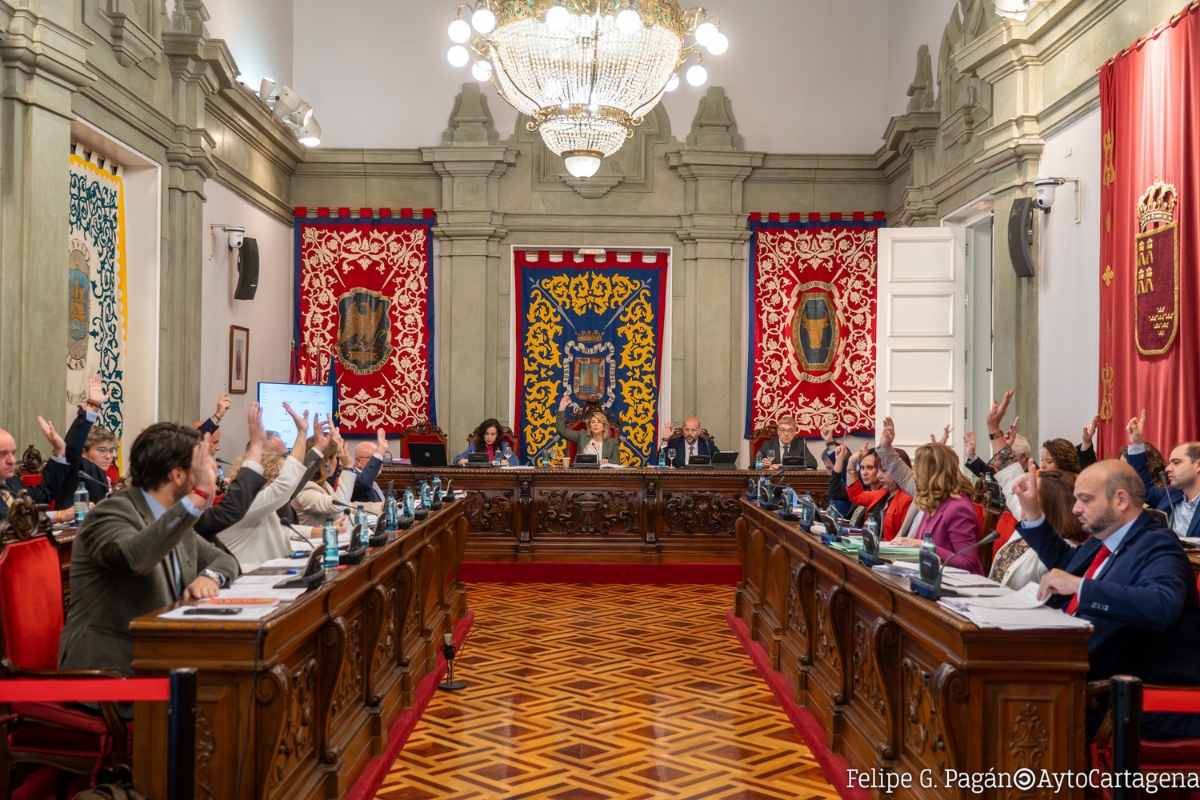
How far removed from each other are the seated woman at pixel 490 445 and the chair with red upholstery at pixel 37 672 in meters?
6.33

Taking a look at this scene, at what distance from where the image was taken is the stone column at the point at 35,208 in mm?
5816

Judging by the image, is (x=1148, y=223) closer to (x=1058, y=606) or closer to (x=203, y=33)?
(x=1058, y=606)

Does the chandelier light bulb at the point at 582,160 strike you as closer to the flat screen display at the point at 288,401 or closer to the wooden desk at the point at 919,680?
the wooden desk at the point at 919,680

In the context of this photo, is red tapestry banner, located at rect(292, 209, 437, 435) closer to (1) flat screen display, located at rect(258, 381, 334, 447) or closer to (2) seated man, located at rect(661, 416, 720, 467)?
(1) flat screen display, located at rect(258, 381, 334, 447)

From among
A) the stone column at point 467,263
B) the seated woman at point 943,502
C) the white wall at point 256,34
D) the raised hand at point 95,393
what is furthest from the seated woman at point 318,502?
the stone column at point 467,263

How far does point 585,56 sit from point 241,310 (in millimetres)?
4929

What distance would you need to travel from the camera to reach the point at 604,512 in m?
9.06

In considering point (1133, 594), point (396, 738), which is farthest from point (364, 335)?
point (1133, 594)

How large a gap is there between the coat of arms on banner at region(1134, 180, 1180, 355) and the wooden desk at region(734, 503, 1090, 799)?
2.36 metres

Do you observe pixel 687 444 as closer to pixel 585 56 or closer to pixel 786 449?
pixel 786 449

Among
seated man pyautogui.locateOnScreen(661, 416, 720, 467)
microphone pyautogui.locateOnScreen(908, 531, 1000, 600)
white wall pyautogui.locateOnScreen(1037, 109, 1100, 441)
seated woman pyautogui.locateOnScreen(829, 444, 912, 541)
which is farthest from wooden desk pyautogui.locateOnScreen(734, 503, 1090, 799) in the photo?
seated man pyautogui.locateOnScreen(661, 416, 720, 467)

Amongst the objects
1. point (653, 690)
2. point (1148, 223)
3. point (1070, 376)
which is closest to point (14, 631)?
point (653, 690)

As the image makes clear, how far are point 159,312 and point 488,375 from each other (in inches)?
167

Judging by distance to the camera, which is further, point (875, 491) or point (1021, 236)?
point (1021, 236)
